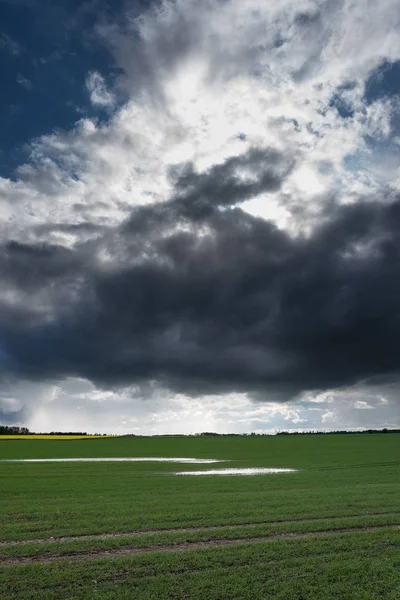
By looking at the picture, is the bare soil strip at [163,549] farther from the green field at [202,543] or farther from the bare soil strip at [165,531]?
the bare soil strip at [165,531]

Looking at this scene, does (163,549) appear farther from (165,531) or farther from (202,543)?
(165,531)

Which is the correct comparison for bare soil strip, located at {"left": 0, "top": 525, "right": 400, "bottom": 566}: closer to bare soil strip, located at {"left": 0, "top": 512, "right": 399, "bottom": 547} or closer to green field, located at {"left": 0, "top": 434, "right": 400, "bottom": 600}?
green field, located at {"left": 0, "top": 434, "right": 400, "bottom": 600}

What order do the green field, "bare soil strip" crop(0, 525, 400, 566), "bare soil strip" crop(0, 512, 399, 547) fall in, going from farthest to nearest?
"bare soil strip" crop(0, 512, 399, 547)
"bare soil strip" crop(0, 525, 400, 566)
the green field

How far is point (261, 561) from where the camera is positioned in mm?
15734

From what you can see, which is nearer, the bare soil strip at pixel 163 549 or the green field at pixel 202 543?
the green field at pixel 202 543

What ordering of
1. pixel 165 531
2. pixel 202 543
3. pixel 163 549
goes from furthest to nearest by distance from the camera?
1. pixel 165 531
2. pixel 202 543
3. pixel 163 549

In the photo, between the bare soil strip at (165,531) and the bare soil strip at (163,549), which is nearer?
the bare soil strip at (163,549)

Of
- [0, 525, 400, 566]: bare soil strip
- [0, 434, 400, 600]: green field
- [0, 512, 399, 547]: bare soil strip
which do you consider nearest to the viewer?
[0, 434, 400, 600]: green field

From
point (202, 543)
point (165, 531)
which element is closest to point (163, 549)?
point (202, 543)

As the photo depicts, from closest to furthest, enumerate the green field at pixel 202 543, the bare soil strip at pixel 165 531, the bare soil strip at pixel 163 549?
the green field at pixel 202 543, the bare soil strip at pixel 163 549, the bare soil strip at pixel 165 531

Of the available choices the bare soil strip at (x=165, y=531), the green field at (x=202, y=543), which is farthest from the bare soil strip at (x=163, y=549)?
the bare soil strip at (x=165, y=531)

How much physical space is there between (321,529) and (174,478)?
23044 mm

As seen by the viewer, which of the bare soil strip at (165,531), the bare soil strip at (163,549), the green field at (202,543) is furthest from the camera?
the bare soil strip at (165,531)

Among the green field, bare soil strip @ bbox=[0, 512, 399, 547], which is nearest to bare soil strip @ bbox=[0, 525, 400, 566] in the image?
the green field
